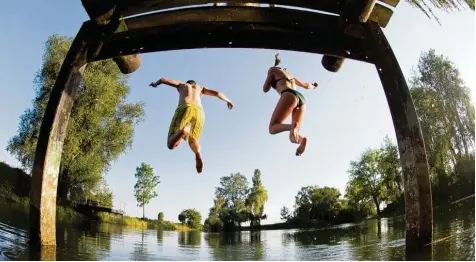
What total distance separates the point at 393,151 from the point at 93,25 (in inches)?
1832

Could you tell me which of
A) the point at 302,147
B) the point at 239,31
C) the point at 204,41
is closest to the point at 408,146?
the point at 302,147

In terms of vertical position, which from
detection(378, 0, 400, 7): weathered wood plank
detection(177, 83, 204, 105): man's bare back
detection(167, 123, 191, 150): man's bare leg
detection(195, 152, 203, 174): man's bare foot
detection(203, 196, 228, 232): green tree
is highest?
detection(378, 0, 400, 7): weathered wood plank

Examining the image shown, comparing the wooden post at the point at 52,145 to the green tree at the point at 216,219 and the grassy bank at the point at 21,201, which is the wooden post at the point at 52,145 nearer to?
the grassy bank at the point at 21,201

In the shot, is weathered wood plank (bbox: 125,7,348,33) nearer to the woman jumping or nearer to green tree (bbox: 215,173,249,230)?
the woman jumping

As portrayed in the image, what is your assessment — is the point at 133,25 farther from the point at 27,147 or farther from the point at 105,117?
the point at 27,147

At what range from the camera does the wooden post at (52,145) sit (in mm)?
4566

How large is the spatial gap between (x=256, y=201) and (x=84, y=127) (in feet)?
102

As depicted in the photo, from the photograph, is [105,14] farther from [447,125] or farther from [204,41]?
[447,125]

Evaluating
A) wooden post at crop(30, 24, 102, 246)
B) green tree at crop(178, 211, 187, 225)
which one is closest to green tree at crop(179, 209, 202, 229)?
green tree at crop(178, 211, 187, 225)

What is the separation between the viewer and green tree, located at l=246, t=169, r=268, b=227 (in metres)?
43.5

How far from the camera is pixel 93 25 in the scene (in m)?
5.07

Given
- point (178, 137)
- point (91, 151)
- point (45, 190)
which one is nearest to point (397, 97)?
point (178, 137)

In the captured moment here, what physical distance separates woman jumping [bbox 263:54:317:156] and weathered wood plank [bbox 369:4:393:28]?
153 cm

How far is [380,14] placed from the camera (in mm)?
5137
